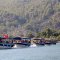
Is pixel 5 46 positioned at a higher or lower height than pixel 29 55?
lower

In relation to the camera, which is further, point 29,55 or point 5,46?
point 5,46

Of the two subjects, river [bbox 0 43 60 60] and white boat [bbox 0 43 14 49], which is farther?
white boat [bbox 0 43 14 49]

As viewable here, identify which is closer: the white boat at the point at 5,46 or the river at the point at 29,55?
the river at the point at 29,55

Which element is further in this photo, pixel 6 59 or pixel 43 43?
pixel 43 43

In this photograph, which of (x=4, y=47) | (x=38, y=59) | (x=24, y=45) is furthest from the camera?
(x=24, y=45)

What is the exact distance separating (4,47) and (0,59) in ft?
156

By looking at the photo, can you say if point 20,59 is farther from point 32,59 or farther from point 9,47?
point 9,47

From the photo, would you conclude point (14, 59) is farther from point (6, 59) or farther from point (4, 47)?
point (4, 47)

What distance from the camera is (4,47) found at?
404ft

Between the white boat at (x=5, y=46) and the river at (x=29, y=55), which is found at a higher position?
the river at (x=29, y=55)

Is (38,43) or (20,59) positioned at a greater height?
(20,59)

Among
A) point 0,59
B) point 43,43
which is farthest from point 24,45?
point 0,59

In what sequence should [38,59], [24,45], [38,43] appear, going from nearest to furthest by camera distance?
[38,59] → [24,45] → [38,43]

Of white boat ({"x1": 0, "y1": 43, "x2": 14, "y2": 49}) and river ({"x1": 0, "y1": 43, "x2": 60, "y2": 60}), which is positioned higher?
river ({"x1": 0, "y1": 43, "x2": 60, "y2": 60})
